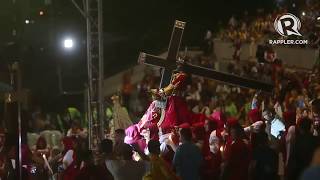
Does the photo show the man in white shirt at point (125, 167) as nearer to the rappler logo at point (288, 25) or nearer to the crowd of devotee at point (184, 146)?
the crowd of devotee at point (184, 146)

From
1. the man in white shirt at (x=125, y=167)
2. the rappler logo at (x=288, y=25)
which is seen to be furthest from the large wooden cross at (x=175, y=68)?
the rappler logo at (x=288, y=25)

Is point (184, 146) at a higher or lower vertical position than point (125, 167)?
higher

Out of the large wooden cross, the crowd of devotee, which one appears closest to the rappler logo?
the crowd of devotee

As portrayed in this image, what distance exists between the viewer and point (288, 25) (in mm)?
17859

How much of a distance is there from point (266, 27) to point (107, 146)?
18.5 metres

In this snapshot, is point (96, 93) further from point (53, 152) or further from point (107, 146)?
point (107, 146)

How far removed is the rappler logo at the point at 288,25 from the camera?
1786cm

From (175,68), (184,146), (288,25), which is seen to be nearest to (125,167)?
(184,146)

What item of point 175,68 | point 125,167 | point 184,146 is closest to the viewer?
point 125,167

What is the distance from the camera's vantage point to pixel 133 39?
3197 centimetres

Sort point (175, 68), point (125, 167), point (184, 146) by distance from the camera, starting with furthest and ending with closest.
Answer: point (175, 68) < point (184, 146) < point (125, 167)

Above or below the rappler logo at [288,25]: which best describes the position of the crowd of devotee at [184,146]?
below

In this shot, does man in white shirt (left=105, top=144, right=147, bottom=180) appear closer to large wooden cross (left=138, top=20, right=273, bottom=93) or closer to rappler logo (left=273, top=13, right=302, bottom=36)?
large wooden cross (left=138, top=20, right=273, bottom=93)

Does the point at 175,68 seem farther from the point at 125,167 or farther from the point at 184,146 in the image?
the point at 125,167
